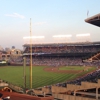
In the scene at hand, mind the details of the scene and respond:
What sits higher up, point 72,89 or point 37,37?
point 37,37

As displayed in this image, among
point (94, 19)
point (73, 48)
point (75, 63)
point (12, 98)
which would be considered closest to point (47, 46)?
point (73, 48)

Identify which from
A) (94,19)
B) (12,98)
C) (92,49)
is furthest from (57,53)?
(12,98)

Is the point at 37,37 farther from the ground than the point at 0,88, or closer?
farther from the ground

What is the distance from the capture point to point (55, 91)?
15625 mm

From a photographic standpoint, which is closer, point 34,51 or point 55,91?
point 55,91

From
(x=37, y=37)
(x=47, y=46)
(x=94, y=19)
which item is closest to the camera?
(x=94, y=19)

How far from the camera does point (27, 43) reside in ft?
278

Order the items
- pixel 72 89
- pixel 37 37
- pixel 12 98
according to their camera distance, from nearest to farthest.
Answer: pixel 12 98
pixel 72 89
pixel 37 37

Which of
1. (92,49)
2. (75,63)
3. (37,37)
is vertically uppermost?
(37,37)

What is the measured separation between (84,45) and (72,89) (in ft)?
204

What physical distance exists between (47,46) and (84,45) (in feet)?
50.3

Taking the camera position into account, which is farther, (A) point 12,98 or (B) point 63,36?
(B) point 63,36

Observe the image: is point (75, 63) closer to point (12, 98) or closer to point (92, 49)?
point (92, 49)

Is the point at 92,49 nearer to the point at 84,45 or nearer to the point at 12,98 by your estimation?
the point at 84,45
